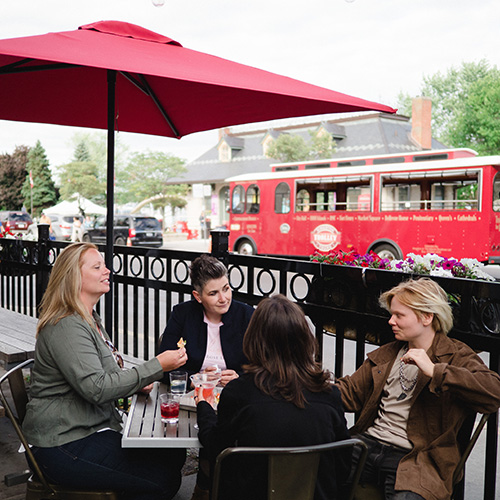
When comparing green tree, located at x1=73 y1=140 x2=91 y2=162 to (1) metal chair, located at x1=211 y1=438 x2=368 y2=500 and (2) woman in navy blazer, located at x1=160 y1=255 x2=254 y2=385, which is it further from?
(1) metal chair, located at x1=211 y1=438 x2=368 y2=500

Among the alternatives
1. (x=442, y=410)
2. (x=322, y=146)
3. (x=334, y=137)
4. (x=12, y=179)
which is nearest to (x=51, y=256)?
(x=442, y=410)

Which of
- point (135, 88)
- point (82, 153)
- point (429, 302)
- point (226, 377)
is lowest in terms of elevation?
point (226, 377)

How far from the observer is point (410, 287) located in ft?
8.99

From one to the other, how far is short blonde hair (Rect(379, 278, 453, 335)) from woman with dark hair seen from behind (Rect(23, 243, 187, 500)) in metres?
1.10

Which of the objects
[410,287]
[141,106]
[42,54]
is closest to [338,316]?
[410,287]

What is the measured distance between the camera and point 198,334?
3.41m

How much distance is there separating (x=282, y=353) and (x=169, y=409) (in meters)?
0.64

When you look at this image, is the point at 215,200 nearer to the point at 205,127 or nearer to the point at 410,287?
the point at 205,127

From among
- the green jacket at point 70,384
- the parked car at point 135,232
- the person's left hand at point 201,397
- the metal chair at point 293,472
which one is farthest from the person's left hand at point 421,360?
the parked car at point 135,232

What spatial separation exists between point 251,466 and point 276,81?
7.68 ft

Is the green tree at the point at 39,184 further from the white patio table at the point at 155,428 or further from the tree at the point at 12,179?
the white patio table at the point at 155,428

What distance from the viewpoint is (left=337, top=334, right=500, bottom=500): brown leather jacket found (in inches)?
94.4

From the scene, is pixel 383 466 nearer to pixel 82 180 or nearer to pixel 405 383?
pixel 405 383

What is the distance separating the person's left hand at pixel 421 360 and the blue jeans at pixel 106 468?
1.21 metres
